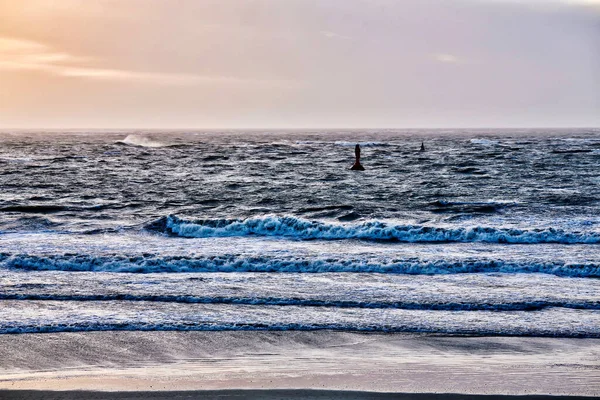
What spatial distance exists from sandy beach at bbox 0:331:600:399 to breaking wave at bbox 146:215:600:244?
31.9 feet

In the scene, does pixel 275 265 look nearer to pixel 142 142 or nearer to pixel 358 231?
pixel 358 231

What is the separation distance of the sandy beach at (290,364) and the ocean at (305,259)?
523mm

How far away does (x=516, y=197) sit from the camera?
30469mm

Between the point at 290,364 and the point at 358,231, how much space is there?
477 inches

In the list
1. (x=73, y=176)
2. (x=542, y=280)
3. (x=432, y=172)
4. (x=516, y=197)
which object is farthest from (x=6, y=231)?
(x=432, y=172)

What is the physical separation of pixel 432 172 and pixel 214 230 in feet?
88.2

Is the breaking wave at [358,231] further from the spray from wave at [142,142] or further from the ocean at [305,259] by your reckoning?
the spray from wave at [142,142]

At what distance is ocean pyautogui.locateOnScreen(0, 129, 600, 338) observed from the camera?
11297 millimetres

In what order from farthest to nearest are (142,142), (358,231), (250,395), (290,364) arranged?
(142,142) < (358,231) < (290,364) < (250,395)

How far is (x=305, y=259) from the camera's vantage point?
16234 mm

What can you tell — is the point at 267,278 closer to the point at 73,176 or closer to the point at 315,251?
the point at 315,251

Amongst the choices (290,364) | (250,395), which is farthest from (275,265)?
(250,395)

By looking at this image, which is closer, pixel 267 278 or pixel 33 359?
pixel 33 359

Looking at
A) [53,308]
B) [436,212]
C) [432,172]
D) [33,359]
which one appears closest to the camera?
[33,359]
